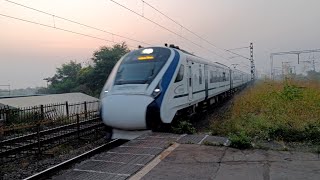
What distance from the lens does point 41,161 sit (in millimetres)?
9242

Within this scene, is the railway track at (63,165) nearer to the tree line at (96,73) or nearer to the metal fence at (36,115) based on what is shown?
the metal fence at (36,115)

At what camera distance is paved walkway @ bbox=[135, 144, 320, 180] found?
6.20 meters

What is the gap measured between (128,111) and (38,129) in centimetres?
260

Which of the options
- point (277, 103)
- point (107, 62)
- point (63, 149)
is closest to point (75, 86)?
point (107, 62)

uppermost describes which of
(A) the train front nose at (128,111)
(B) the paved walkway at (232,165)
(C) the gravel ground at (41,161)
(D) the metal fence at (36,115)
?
(A) the train front nose at (128,111)

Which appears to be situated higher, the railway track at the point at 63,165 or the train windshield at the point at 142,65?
the train windshield at the point at 142,65

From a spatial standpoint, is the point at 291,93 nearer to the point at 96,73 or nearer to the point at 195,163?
the point at 195,163

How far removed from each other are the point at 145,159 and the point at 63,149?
4324mm

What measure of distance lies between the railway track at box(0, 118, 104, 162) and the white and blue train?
6.29 feet

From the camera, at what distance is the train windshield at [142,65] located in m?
11.3

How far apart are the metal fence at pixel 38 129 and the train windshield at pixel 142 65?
7.79ft

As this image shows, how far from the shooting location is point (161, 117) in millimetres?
10789

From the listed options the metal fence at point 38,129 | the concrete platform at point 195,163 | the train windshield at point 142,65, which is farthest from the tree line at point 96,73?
the concrete platform at point 195,163

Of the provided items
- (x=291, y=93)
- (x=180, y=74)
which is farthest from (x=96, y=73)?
(x=180, y=74)
